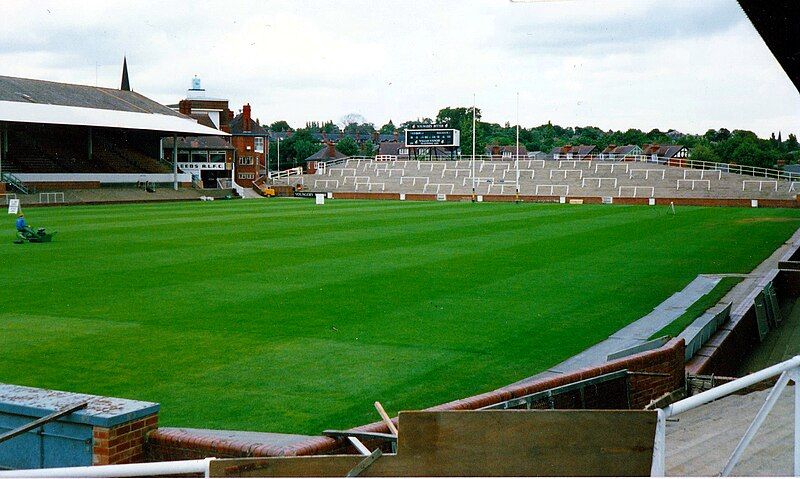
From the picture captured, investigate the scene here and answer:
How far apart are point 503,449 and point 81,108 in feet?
219

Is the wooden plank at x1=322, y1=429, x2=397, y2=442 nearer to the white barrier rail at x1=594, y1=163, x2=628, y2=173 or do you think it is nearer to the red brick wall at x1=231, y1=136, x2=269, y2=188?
the white barrier rail at x1=594, y1=163, x2=628, y2=173

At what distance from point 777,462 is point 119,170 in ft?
216

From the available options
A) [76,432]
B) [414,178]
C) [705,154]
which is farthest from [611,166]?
[76,432]

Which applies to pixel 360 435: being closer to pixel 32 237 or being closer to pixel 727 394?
pixel 727 394

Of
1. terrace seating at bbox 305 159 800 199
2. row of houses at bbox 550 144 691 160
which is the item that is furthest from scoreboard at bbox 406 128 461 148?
row of houses at bbox 550 144 691 160

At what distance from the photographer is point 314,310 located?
14.6 m

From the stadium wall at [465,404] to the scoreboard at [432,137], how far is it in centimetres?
8855

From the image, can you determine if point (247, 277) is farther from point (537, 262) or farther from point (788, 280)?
point (788, 280)

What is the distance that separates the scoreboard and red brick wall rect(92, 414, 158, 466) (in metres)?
92.6

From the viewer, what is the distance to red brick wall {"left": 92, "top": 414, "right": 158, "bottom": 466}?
657cm

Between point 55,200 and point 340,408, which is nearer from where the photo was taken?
point 340,408

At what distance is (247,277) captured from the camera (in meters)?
18.6

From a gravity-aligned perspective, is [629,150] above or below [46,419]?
above

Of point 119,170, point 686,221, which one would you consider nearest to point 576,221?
point 686,221
